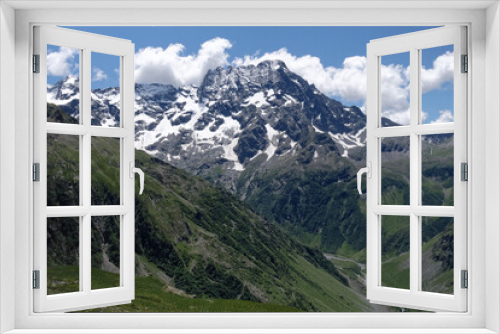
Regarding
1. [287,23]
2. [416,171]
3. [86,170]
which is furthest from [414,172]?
[86,170]

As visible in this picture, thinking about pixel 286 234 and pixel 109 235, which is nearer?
pixel 109 235

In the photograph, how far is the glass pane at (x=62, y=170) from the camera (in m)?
7.27

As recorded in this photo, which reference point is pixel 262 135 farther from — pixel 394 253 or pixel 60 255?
pixel 60 255

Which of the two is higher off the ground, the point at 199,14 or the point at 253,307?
the point at 199,14

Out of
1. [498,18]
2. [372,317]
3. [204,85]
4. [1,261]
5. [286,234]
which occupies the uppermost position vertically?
[204,85]

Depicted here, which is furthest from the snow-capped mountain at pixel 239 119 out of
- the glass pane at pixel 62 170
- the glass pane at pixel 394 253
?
the glass pane at pixel 62 170

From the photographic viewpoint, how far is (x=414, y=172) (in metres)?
2.61

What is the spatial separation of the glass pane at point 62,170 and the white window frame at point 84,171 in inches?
179

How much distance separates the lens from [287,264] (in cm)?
2077

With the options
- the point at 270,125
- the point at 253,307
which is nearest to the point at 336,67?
the point at 270,125

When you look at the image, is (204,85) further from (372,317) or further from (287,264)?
(372,317)

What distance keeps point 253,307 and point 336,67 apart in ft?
34.8

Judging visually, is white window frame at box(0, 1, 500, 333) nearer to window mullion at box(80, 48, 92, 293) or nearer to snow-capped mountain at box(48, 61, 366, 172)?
window mullion at box(80, 48, 92, 293)

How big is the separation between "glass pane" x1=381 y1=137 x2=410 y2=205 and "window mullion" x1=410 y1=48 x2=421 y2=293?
14.7m
